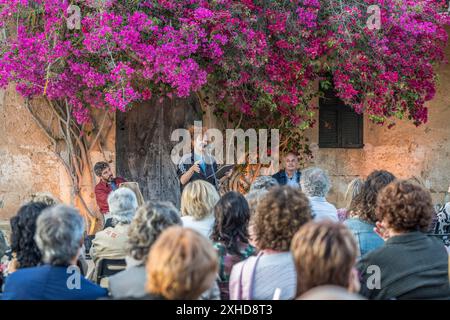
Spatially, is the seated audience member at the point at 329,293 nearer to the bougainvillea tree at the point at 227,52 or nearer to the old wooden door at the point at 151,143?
the bougainvillea tree at the point at 227,52

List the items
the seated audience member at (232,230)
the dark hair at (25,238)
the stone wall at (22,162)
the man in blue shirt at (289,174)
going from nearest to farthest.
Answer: the dark hair at (25,238), the seated audience member at (232,230), the man in blue shirt at (289,174), the stone wall at (22,162)

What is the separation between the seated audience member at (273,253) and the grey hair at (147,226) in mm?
493

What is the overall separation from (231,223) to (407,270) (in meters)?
1.25

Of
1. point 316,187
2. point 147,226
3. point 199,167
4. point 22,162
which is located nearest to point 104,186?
point 199,167

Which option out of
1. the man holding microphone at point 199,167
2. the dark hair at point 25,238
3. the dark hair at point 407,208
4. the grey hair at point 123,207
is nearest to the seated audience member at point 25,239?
the dark hair at point 25,238

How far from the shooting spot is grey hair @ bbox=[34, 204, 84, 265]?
3697 mm

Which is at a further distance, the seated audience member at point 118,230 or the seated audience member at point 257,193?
the seated audience member at point 118,230

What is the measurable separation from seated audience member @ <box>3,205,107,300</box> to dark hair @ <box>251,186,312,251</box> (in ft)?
3.29

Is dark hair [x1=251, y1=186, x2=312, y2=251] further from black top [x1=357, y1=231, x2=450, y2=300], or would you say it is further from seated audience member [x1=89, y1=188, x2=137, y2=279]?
seated audience member [x1=89, y1=188, x2=137, y2=279]

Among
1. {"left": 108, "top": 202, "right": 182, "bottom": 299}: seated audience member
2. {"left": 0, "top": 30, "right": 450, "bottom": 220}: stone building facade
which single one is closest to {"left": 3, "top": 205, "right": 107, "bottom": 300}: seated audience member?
{"left": 108, "top": 202, "right": 182, "bottom": 299}: seated audience member

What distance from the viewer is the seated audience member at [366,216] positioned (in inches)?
193

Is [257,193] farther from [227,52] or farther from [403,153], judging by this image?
[403,153]
